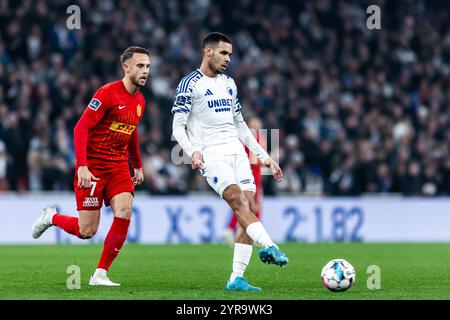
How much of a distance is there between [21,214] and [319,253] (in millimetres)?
6082

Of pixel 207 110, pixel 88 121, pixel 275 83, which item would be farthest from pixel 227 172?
pixel 275 83

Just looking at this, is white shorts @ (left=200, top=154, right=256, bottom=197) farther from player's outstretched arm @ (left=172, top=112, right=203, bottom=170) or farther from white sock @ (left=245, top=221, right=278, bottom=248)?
white sock @ (left=245, top=221, right=278, bottom=248)

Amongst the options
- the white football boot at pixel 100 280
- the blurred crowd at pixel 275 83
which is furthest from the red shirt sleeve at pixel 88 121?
the blurred crowd at pixel 275 83

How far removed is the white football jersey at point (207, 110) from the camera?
396 inches

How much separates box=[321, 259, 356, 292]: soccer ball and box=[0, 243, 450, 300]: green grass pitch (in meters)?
0.08

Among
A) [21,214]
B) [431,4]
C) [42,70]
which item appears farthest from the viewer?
[431,4]

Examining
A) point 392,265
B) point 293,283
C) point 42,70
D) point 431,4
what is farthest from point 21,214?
point 431,4

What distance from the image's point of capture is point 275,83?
2448 cm

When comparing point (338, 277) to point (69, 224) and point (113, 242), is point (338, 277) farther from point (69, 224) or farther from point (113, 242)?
point (69, 224)

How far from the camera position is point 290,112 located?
2338 cm

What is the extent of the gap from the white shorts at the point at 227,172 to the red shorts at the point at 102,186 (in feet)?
3.33

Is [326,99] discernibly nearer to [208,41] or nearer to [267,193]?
[267,193]

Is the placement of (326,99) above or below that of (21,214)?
above

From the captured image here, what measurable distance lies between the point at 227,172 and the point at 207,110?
2.28ft
